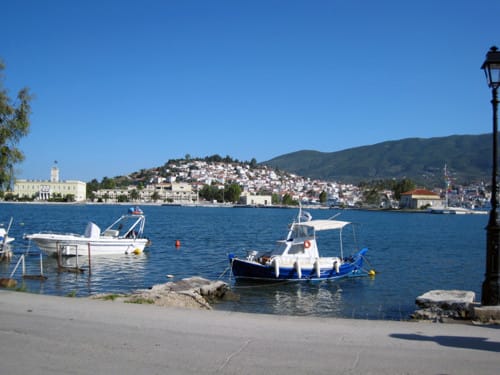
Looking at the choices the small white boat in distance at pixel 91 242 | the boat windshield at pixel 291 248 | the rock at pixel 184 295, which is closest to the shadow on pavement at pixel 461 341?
the rock at pixel 184 295

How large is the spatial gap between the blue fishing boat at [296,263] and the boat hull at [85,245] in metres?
13.0

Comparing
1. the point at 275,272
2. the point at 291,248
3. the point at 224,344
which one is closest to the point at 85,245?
the point at 291,248

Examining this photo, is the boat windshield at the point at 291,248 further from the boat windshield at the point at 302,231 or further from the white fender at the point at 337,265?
the white fender at the point at 337,265

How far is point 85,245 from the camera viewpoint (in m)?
37.0

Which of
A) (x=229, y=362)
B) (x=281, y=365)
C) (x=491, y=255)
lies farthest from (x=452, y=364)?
(x=491, y=255)

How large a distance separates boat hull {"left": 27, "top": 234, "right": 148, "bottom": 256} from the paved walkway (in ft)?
85.1

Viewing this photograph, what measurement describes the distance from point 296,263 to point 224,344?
754 inches

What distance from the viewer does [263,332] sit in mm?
9242

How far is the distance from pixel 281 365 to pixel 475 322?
5179mm

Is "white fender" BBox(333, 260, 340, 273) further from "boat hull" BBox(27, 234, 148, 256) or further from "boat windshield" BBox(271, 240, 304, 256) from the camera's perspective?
"boat hull" BBox(27, 234, 148, 256)

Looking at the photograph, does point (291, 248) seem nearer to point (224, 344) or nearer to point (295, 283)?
point (295, 283)

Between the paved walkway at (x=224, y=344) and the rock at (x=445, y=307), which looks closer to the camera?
the paved walkway at (x=224, y=344)

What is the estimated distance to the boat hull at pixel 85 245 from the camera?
36062 mm

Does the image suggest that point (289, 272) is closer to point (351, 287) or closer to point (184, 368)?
point (351, 287)
